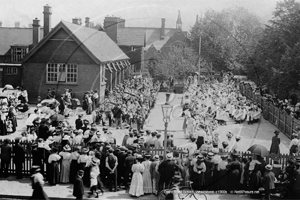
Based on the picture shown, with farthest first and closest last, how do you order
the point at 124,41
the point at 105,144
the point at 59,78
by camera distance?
1. the point at 124,41
2. the point at 59,78
3. the point at 105,144

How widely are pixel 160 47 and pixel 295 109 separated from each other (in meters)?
42.5

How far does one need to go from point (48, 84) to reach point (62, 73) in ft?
4.83

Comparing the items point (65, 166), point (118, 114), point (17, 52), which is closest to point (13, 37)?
point (17, 52)

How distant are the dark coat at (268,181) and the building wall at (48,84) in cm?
2129

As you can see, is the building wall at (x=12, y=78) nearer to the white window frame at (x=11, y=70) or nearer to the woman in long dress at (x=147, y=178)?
the white window frame at (x=11, y=70)

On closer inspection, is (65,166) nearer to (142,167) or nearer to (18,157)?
(18,157)

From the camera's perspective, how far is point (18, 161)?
1430 centimetres

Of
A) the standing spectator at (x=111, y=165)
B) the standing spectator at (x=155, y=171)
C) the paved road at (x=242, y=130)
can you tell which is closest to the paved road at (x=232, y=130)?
the paved road at (x=242, y=130)

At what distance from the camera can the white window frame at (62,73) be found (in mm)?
32062

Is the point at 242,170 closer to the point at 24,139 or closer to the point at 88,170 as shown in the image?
the point at 88,170

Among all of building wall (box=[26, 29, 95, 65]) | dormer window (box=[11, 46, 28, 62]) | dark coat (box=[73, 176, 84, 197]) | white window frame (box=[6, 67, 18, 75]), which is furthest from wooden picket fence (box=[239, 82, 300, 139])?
dormer window (box=[11, 46, 28, 62])

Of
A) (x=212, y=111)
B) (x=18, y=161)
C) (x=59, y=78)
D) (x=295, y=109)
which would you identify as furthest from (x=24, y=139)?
(x=295, y=109)

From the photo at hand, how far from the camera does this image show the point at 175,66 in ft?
151

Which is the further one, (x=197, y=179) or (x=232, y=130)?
(x=232, y=130)
